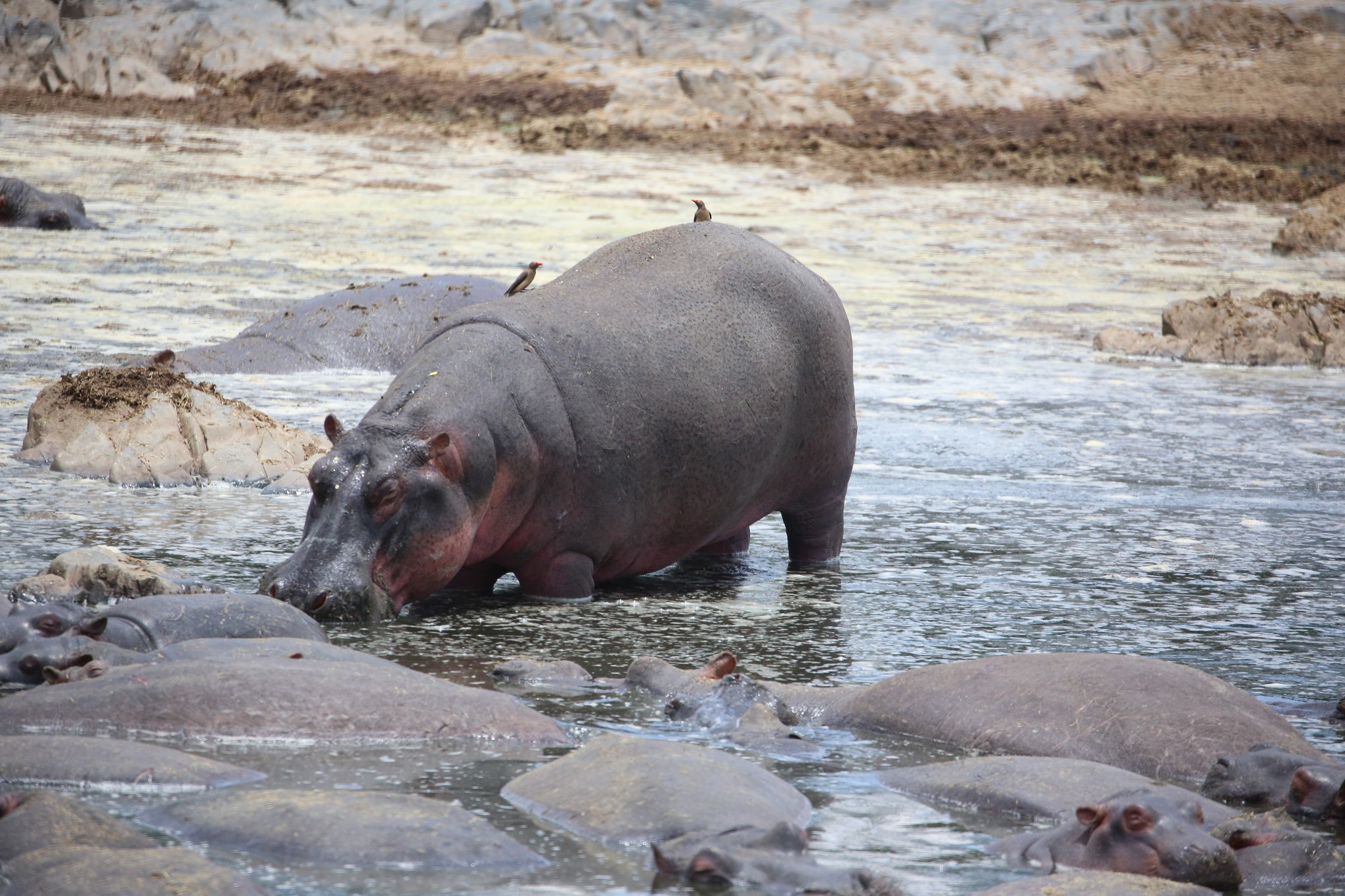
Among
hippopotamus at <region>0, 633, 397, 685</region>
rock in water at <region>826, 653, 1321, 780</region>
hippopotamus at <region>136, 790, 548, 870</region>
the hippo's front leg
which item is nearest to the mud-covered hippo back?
the hippo's front leg

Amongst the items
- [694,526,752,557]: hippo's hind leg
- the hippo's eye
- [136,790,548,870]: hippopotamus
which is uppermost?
the hippo's eye

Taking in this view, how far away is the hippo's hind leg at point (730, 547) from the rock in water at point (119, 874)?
11.2 feet

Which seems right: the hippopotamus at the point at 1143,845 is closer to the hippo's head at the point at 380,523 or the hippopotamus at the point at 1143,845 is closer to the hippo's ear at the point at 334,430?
the hippo's head at the point at 380,523

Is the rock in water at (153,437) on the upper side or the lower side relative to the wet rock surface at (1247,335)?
lower

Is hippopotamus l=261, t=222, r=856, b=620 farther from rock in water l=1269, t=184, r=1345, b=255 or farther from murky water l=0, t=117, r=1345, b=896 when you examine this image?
rock in water l=1269, t=184, r=1345, b=255

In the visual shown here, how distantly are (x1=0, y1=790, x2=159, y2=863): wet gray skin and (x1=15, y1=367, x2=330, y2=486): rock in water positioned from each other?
355cm

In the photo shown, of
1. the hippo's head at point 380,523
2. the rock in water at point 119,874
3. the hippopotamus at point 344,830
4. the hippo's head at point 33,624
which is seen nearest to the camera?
the rock in water at point 119,874

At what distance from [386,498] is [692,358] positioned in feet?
3.80

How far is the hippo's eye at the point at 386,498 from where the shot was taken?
15.6ft

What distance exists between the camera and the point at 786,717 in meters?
4.16

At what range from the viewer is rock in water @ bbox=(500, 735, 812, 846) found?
329cm

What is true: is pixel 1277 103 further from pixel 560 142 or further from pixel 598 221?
pixel 598 221

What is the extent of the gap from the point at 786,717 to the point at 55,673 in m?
1.61

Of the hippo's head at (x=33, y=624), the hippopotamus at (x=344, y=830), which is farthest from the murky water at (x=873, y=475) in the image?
the hippo's head at (x=33, y=624)
